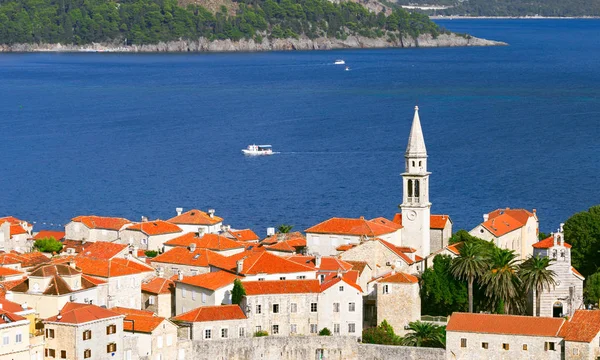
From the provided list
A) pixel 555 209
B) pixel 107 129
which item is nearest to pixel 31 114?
pixel 107 129

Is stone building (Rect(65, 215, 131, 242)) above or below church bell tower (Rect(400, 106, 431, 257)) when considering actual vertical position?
below

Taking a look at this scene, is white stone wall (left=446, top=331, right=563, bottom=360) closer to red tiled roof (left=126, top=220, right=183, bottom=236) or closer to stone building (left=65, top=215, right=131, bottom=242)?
red tiled roof (left=126, top=220, right=183, bottom=236)

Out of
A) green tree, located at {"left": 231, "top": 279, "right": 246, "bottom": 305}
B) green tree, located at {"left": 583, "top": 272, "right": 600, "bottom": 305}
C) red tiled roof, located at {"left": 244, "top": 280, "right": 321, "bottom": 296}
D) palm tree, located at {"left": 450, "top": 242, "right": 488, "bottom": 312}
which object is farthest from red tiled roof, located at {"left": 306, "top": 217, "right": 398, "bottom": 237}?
green tree, located at {"left": 231, "top": 279, "right": 246, "bottom": 305}

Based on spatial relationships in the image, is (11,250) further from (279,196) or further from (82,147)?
(82,147)

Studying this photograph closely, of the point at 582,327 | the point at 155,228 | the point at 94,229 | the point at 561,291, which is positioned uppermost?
the point at 561,291

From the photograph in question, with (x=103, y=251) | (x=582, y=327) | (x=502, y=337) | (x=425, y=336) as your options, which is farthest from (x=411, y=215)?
(x=582, y=327)

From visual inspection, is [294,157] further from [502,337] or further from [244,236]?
[502,337]
